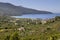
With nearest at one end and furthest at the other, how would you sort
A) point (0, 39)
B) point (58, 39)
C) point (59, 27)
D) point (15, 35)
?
point (58, 39)
point (15, 35)
point (0, 39)
point (59, 27)

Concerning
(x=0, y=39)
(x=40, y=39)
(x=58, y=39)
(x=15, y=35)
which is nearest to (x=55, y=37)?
(x=58, y=39)

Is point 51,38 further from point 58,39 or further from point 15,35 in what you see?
point 15,35

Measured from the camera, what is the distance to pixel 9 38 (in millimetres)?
11094

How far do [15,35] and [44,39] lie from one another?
1.66 m

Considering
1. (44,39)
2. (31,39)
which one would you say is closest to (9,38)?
(31,39)

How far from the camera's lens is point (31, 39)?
11.3m

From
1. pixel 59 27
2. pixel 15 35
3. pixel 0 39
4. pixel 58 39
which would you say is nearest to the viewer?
pixel 58 39

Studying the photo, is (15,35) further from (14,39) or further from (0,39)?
(0,39)

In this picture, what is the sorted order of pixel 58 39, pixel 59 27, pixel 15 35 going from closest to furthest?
pixel 58 39, pixel 15 35, pixel 59 27

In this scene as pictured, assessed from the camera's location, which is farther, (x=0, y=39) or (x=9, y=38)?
(x=0, y=39)

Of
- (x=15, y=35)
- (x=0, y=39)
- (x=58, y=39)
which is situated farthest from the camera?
(x=0, y=39)

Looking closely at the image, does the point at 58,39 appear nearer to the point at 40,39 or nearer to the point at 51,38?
the point at 51,38

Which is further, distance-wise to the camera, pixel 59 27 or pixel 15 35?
pixel 59 27

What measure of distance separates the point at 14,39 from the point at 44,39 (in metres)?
1.70
